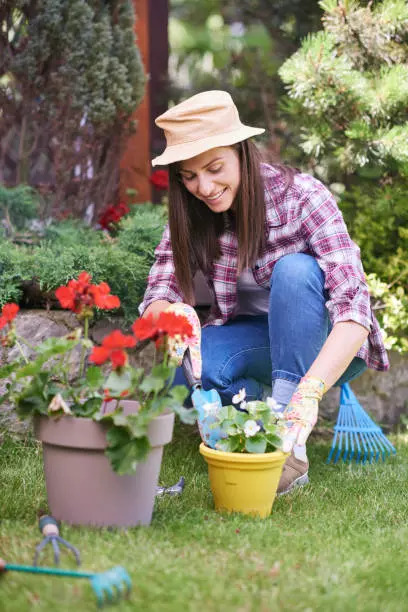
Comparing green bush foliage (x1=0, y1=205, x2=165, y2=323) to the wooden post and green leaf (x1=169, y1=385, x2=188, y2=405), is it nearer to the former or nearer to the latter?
the wooden post

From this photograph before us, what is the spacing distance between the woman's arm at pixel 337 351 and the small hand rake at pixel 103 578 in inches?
31.5

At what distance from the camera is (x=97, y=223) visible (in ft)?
12.1

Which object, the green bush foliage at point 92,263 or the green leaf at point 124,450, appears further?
the green bush foliage at point 92,263

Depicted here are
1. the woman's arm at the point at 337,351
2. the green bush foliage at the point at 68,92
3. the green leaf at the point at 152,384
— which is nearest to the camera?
the green leaf at the point at 152,384

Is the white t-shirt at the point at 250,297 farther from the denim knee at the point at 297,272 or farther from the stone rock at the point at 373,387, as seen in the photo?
the stone rock at the point at 373,387

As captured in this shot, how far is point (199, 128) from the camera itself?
2.19 m

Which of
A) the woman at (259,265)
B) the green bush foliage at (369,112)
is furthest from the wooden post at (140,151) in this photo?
the woman at (259,265)

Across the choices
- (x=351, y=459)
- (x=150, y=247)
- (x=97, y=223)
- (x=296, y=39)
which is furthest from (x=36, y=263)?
(x=296, y=39)

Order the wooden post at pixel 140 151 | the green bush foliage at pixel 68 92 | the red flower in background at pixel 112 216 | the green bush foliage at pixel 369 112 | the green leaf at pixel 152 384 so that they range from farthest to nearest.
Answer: the wooden post at pixel 140 151 → the red flower in background at pixel 112 216 → the green bush foliage at pixel 68 92 → the green bush foliage at pixel 369 112 → the green leaf at pixel 152 384

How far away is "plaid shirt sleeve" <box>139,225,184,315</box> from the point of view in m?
2.41

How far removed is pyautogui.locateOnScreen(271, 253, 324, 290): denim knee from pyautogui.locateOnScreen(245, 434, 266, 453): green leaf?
1.80 feet

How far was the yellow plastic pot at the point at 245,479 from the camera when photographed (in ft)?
6.14

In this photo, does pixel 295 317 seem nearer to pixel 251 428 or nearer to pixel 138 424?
pixel 251 428

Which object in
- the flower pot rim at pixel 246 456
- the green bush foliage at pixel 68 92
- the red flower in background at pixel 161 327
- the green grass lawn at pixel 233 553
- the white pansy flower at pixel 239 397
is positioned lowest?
the green grass lawn at pixel 233 553
